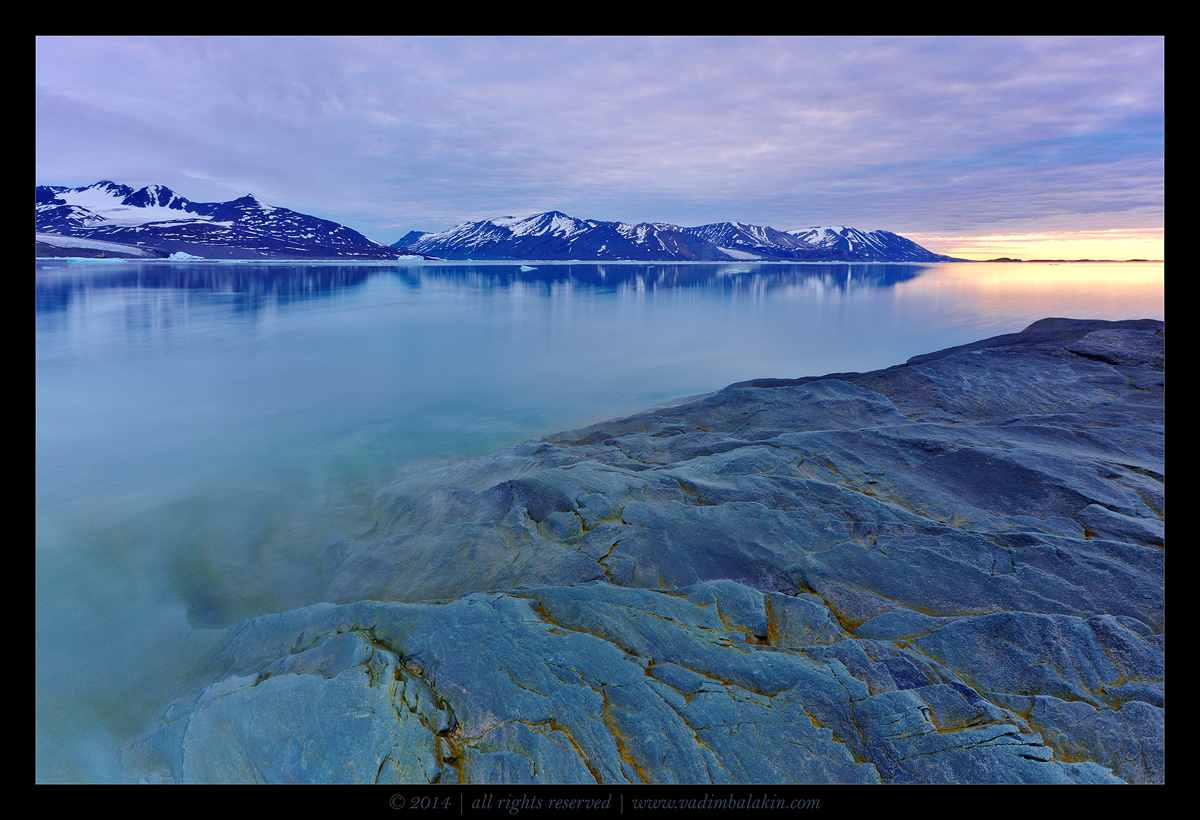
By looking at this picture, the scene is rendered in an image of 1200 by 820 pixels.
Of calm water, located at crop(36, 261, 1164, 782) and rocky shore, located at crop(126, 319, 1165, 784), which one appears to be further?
calm water, located at crop(36, 261, 1164, 782)

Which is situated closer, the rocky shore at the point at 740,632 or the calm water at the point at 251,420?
the rocky shore at the point at 740,632

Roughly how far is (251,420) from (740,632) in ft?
40.5

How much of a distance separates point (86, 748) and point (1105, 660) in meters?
7.70

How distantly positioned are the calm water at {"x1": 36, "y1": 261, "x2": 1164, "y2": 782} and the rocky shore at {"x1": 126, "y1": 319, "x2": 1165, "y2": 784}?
43.1 inches

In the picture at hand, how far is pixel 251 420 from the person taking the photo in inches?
478

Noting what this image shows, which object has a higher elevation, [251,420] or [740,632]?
[251,420]

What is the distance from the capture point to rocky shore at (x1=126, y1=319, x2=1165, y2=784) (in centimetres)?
314

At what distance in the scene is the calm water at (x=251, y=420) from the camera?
531cm

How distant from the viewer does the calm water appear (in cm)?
531

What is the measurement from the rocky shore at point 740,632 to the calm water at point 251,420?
43.1 inches

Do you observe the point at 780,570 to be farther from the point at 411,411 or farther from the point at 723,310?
the point at 723,310
